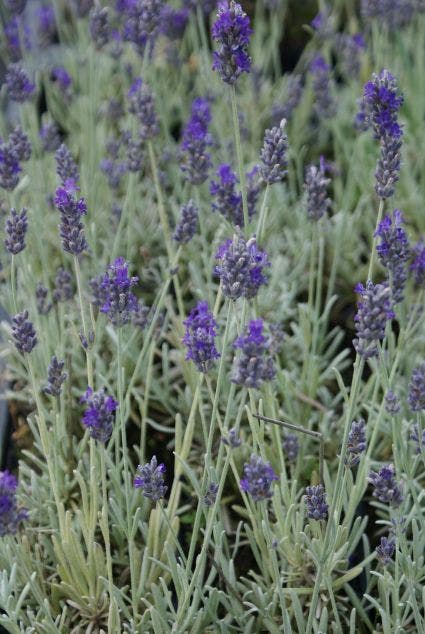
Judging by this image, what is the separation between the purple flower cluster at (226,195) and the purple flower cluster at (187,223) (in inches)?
1.9

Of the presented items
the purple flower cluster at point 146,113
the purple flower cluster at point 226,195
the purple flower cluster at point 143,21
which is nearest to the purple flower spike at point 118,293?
the purple flower cluster at point 226,195

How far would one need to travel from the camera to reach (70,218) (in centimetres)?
152

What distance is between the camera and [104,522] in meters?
1.53

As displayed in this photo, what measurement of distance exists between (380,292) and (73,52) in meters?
3.04

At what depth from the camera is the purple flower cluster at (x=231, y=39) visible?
4.81ft

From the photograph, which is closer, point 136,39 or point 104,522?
point 104,522

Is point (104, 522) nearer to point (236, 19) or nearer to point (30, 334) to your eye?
point (30, 334)

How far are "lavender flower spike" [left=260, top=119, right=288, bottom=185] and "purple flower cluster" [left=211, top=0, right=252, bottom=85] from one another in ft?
0.44

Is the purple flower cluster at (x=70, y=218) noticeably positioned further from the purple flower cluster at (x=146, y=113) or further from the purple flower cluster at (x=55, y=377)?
the purple flower cluster at (x=146, y=113)

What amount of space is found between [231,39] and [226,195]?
1.33 ft

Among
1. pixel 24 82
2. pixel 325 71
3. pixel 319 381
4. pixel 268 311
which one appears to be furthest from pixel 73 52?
pixel 319 381

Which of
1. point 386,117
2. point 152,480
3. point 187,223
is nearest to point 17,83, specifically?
point 187,223

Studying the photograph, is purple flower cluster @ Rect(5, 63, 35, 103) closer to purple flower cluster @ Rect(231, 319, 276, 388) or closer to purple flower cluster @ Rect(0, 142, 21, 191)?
purple flower cluster @ Rect(0, 142, 21, 191)

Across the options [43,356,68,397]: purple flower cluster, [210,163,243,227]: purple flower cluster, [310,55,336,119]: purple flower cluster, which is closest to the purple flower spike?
[43,356,68,397]: purple flower cluster
